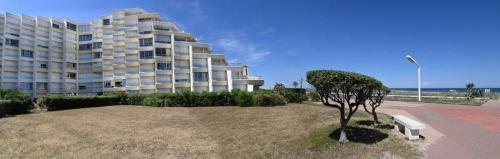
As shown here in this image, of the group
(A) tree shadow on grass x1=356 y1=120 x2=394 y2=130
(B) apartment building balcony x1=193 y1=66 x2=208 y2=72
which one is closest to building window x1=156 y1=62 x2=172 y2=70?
(B) apartment building balcony x1=193 y1=66 x2=208 y2=72

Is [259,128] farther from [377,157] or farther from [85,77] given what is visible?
[85,77]

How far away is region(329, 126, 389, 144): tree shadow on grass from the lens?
10.4m

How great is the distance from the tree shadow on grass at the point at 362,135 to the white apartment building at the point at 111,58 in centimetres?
3869

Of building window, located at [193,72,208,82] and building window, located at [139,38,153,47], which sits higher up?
building window, located at [139,38,153,47]

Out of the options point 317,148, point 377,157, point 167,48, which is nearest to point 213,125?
point 317,148

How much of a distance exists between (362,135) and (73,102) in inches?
1032

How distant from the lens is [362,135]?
1096 cm

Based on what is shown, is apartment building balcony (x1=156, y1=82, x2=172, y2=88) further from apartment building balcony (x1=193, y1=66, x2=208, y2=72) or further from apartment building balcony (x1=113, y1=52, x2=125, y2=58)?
apartment building balcony (x1=113, y1=52, x2=125, y2=58)

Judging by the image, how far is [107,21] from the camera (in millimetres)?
59844

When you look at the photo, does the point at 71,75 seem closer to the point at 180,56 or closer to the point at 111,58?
the point at 111,58

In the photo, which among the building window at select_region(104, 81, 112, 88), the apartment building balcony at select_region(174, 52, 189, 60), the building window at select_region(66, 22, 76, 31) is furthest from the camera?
the building window at select_region(66, 22, 76, 31)

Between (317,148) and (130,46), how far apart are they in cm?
5103

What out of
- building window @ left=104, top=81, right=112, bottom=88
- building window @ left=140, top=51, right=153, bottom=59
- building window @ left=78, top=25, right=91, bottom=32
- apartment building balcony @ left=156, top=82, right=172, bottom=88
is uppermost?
building window @ left=78, top=25, right=91, bottom=32

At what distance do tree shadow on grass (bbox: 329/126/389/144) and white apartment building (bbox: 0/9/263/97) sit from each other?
3869 cm
